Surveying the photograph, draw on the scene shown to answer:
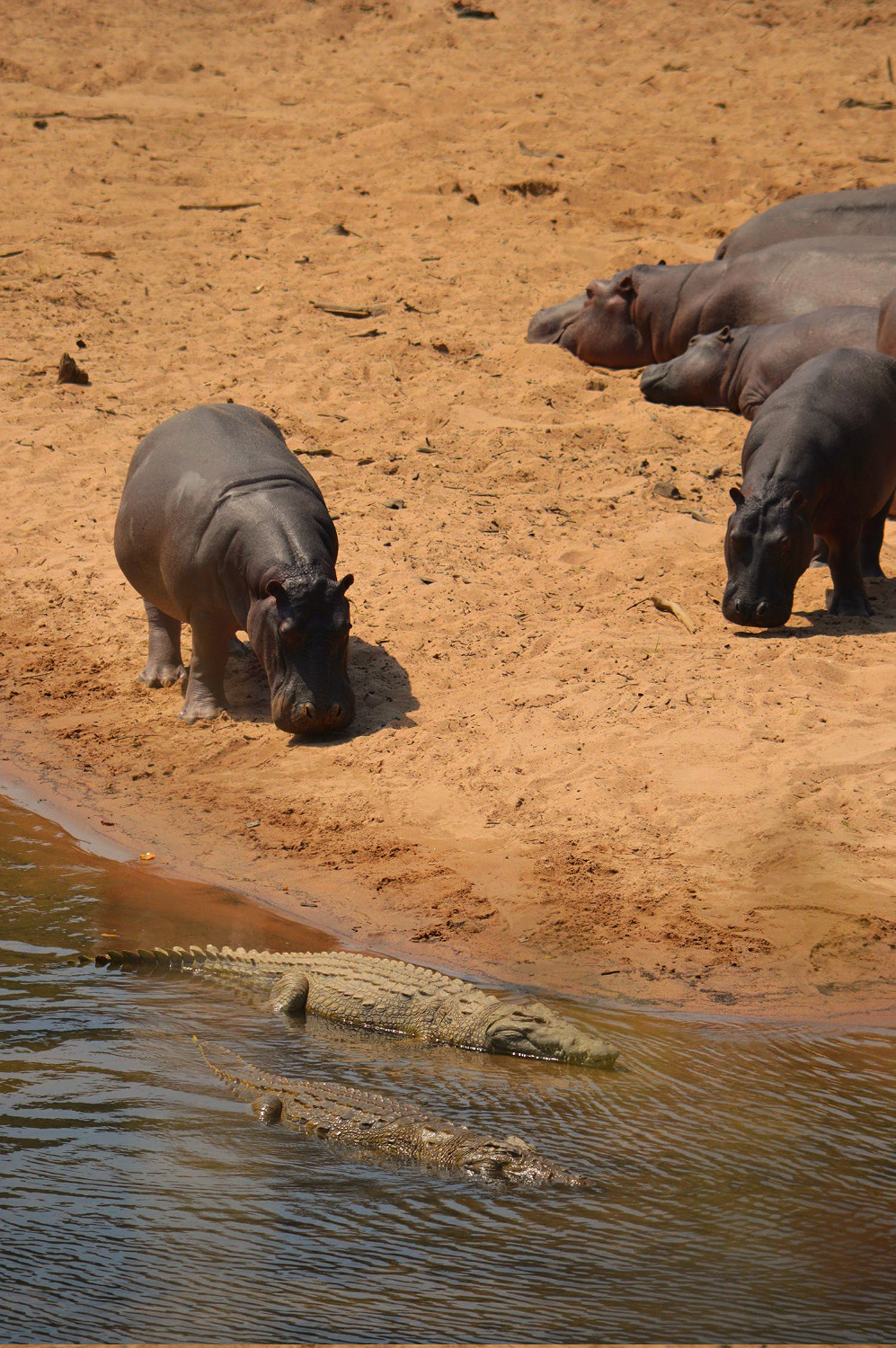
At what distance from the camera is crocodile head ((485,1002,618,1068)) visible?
406cm

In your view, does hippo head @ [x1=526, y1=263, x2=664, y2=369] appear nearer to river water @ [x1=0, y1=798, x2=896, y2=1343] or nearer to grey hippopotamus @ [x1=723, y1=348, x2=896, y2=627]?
grey hippopotamus @ [x1=723, y1=348, x2=896, y2=627]

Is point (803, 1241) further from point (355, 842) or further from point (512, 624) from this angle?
point (512, 624)

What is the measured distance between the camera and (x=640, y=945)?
4.81 meters

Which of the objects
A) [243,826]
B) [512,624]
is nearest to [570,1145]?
[243,826]

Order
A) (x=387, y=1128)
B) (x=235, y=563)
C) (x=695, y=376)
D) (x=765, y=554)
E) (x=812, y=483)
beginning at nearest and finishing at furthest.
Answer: (x=387, y=1128), (x=235, y=563), (x=765, y=554), (x=812, y=483), (x=695, y=376)

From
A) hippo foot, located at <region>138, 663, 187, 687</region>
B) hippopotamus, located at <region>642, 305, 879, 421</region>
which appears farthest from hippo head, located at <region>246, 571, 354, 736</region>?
hippopotamus, located at <region>642, 305, 879, 421</region>

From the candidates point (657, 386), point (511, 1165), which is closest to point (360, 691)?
point (511, 1165)

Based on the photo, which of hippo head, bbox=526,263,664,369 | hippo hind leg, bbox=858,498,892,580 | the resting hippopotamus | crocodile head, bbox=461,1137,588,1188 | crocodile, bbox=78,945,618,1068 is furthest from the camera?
hippo head, bbox=526,263,664,369

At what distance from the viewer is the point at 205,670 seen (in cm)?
684

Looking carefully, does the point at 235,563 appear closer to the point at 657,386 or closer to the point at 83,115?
the point at 657,386

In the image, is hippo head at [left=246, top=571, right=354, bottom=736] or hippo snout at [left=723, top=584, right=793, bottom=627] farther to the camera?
hippo snout at [left=723, top=584, right=793, bottom=627]

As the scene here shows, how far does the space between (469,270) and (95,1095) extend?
10046 millimetres

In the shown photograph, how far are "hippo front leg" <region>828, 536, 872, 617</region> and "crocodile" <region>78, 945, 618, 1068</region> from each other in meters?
3.63

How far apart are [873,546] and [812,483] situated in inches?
42.2
